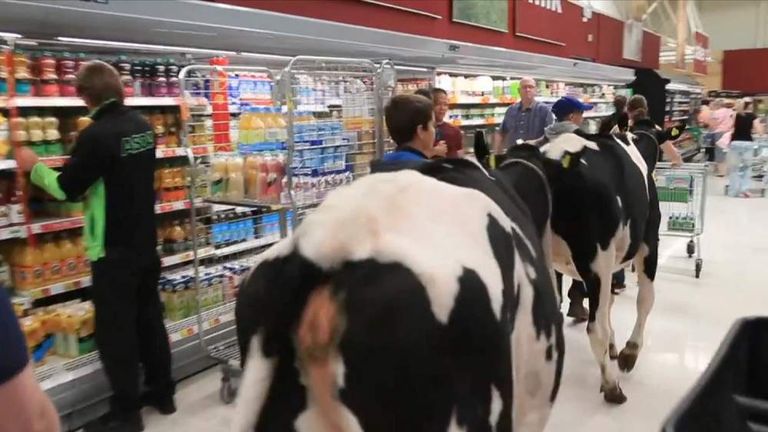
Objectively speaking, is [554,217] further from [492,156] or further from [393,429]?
[393,429]

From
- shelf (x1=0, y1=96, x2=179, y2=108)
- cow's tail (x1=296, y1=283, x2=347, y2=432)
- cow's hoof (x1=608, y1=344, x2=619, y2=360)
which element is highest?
shelf (x1=0, y1=96, x2=179, y2=108)

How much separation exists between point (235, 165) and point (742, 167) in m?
10.7

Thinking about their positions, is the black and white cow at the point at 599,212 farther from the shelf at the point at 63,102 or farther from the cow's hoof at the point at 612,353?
the shelf at the point at 63,102

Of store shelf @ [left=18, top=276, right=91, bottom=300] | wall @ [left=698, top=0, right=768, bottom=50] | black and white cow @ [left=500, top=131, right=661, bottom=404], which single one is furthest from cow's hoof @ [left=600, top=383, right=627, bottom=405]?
wall @ [left=698, top=0, right=768, bottom=50]

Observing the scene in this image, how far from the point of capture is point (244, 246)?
15.5ft

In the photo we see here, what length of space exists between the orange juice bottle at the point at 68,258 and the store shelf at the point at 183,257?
22.7 inches

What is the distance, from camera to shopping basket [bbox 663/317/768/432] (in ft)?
4.33

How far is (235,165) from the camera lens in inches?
163

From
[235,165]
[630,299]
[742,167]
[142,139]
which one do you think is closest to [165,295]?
[235,165]

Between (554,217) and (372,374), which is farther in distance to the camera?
(554,217)

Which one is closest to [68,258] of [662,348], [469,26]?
[662,348]

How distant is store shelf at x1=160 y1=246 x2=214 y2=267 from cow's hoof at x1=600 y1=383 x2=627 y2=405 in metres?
2.66

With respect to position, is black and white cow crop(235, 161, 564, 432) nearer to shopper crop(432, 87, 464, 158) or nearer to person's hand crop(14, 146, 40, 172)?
person's hand crop(14, 146, 40, 172)

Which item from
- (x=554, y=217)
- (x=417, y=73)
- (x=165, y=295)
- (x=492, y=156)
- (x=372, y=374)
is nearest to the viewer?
(x=372, y=374)
